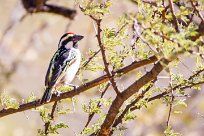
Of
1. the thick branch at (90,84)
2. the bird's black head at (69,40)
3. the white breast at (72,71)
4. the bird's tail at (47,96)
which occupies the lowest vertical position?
the thick branch at (90,84)

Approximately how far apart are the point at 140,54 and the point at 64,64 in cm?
97

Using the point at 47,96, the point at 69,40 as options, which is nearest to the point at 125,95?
the point at 47,96

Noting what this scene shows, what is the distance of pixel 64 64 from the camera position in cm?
284

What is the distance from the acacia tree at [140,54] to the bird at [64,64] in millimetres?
373

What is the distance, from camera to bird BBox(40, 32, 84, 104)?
2.64 meters

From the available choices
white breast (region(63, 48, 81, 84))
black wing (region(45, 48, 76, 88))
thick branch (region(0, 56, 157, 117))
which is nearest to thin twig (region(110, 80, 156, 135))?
thick branch (region(0, 56, 157, 117))

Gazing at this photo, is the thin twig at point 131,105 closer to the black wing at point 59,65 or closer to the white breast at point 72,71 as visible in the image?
the white breast at point 72,71

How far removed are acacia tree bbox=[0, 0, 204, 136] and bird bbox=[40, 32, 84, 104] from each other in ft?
1.22

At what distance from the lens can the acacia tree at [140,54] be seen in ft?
5.18

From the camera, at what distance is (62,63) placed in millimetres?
2840

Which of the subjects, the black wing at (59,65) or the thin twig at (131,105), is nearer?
the thin twig at (131,105)

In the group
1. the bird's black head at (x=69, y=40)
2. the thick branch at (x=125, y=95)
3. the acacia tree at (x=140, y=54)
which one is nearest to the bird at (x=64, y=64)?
the bird's black head at (x=69, y=40)

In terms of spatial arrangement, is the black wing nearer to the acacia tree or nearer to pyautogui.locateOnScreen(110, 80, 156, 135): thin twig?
the acacia tree

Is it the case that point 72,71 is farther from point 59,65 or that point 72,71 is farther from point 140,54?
point 140,54
